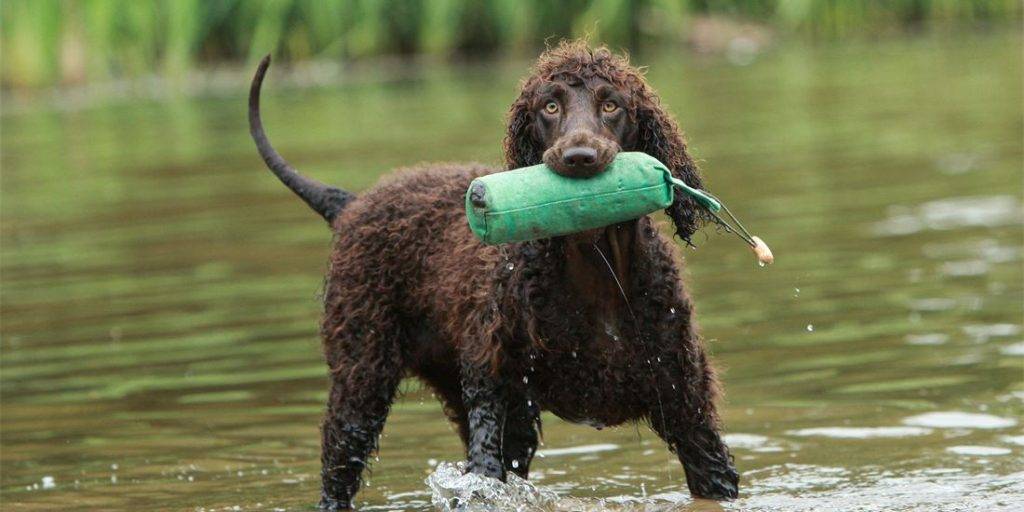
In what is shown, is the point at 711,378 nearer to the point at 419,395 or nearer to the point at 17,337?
the point at 419,395

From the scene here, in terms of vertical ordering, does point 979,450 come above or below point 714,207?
below

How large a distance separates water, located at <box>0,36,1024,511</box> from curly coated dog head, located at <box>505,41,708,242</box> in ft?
4.32

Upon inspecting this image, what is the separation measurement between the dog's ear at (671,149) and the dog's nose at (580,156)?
1.72 ft

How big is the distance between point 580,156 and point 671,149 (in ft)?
2.08

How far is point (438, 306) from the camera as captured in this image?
6844 millimetres

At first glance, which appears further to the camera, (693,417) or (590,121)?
(693,417)

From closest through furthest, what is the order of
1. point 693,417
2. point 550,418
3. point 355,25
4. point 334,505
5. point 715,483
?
point 693,417
point 715,483
point 334,505
point 550,418
point 355,25

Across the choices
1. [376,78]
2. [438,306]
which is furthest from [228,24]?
[438,306]

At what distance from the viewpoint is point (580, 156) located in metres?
5.73

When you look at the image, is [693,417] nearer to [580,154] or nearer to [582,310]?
[582,310]

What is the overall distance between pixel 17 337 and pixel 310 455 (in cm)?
396

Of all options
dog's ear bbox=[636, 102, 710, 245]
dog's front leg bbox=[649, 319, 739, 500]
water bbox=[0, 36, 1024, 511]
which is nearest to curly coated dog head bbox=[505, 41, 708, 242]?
dog's ear bbox=[636, 102, 710, 245]

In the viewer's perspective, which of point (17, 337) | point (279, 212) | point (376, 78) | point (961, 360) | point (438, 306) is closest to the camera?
point (438, 306)

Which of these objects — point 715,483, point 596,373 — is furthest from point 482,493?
point 715,483
